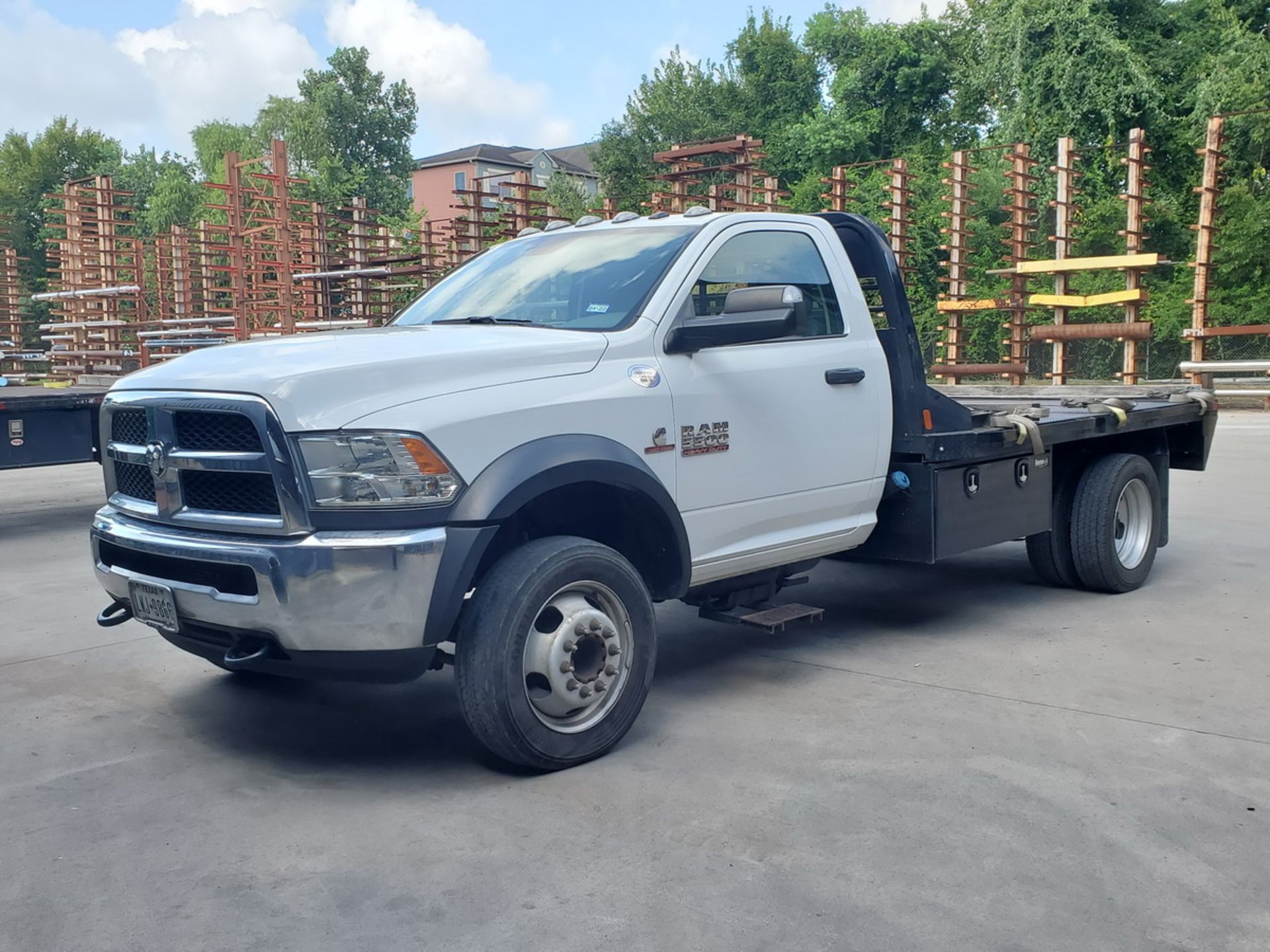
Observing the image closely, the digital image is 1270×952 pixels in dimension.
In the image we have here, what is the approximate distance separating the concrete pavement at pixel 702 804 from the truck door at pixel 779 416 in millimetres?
719

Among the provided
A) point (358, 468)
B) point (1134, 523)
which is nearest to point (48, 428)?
point (358, 468)

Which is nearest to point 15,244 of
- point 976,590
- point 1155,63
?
point 1155,63

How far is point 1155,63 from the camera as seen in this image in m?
35.4

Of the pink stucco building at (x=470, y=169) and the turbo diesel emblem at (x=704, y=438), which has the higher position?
the pink stucco building at (x=470, y=169)

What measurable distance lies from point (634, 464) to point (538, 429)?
0.44 meters

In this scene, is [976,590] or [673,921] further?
[976,590]

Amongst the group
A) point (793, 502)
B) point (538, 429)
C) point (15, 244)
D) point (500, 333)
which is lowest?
point (793, 502)

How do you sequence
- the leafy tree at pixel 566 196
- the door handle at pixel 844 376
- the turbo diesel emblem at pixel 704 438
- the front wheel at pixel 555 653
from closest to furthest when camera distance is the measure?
the front wheel at pixel 555 653 < the turbo diesel emblem at pixel 704 438 < the door handle at pixel 844 376 < the leafy tree at pixel 566 196

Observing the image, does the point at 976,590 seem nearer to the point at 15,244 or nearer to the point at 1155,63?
the point at 1155,63

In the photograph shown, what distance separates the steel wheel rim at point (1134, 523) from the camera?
781 centimetres

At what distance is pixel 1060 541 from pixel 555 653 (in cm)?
421

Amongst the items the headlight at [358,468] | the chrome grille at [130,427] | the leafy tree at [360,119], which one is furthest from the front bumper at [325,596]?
the leafy tree at [360,119]

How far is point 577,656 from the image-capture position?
4.60 meters

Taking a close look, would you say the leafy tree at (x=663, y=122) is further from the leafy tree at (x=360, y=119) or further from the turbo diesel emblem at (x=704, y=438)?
the turbo diesel emblem at (x=704, y=438)
